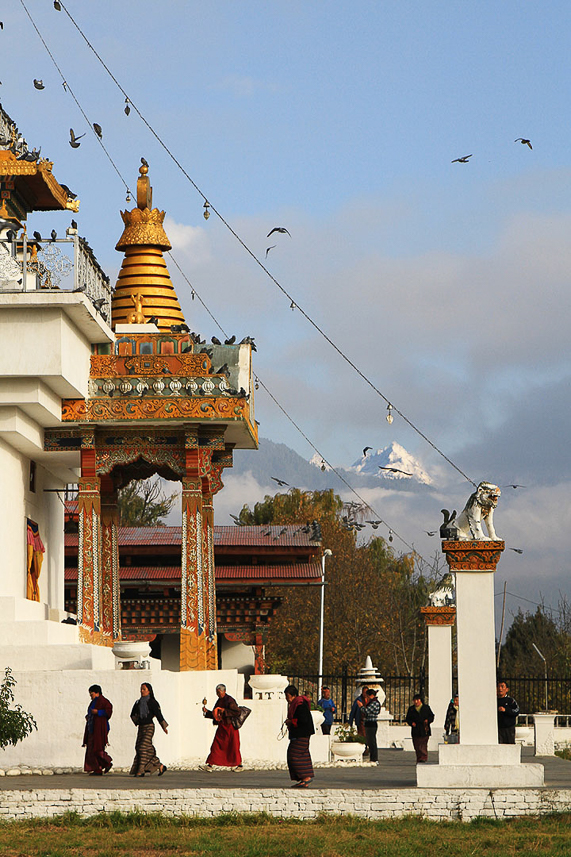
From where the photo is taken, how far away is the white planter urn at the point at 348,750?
2569 cm

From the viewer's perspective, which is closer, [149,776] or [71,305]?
[149,776]

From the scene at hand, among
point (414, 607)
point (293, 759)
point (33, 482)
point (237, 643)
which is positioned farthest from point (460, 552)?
point (414, 607)

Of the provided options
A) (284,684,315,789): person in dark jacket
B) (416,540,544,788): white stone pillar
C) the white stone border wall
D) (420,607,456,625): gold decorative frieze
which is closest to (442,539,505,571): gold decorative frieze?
(416,540,544,788): white stone pillar

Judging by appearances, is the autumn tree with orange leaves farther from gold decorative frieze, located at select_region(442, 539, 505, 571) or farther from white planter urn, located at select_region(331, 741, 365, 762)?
gold decorative frieze, located at select_region(442, 539, 505, 571)

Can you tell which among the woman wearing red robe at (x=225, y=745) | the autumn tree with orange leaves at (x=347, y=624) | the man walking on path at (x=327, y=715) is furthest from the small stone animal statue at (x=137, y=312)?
the autumn tree with orange leaves at (x=347, y=624)

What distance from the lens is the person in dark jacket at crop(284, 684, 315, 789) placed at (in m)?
18.0

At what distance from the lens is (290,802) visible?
16.2 m

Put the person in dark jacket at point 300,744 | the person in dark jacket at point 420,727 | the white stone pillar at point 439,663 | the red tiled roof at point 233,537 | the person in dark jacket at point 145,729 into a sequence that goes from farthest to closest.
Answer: the red tiled roof at point 233,537 < the white stone pillar at point 439,663 < the person in dark jacket at point 420,727 < the person in dark jacket at point 145,729 < the person in dark jacket at point 300,744

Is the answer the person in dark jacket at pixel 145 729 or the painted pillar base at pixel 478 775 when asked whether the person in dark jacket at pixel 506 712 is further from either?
the person in dark jacket at pixel 145 729

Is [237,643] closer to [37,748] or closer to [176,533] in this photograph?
[176,533]

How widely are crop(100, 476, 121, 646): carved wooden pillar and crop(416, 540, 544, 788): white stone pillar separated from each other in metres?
10.2

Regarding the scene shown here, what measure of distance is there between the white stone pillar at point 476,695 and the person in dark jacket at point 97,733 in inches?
205

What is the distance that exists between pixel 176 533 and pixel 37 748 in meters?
17.0

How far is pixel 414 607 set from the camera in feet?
210
